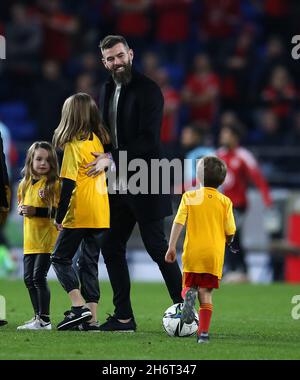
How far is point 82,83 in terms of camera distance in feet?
61.9

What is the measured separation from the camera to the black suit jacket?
8945 mm

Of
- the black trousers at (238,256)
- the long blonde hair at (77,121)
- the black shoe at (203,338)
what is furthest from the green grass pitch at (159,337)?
the black trousers at (238,256)

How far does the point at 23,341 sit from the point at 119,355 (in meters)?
0.99

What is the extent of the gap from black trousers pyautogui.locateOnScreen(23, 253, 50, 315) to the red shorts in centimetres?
141

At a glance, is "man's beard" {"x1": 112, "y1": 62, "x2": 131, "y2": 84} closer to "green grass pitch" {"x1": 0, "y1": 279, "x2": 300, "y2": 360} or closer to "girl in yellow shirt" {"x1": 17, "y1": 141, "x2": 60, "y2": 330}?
"girl in yellow shirt" {"x1": 17, "y1": 141, "x2": 60, "y2": 330}

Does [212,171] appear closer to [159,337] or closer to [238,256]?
[159,337]

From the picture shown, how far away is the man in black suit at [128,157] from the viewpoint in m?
8.95

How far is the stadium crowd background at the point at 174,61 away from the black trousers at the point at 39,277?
8900 mm

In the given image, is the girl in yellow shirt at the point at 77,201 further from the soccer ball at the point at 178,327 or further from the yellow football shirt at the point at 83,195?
the soccer ball at the point at 178,327

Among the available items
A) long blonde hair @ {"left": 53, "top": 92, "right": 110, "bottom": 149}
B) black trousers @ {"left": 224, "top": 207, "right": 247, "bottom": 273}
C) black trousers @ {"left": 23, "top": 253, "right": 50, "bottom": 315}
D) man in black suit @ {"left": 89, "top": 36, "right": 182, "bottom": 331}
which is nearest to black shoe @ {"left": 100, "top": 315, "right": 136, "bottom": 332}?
man in black suit @ {"left": 89, "top": 36, "right": 182, "bottom": 331}

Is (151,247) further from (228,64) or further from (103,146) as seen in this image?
(228,64)
